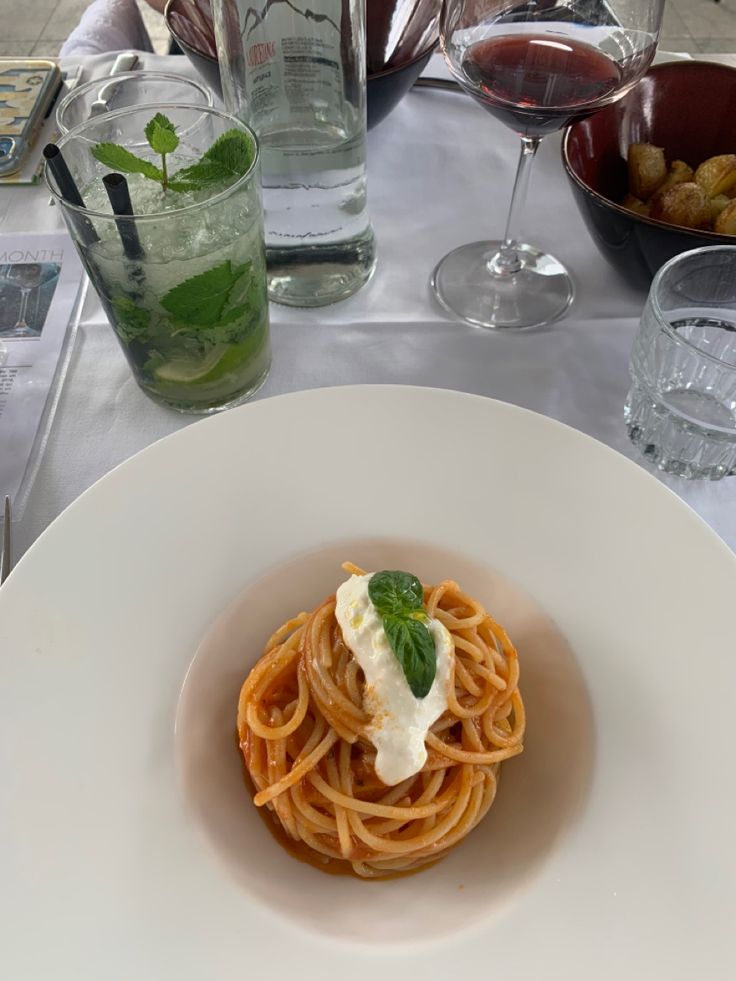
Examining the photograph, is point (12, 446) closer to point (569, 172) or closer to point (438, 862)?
point (438, 862)

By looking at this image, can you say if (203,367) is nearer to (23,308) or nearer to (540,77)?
(23,308)

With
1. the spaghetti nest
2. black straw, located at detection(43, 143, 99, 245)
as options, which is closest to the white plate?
the spaghetti nest

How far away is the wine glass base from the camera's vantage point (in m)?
1.12

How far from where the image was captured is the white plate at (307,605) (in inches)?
22.4

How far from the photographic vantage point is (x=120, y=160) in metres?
0.85

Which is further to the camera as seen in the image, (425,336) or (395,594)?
(425,336)

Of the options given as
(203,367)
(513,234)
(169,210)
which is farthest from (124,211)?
(513,234)

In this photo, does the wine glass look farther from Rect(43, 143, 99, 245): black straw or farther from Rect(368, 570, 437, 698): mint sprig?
Rect(368, 570, 437, 698): mint sprig

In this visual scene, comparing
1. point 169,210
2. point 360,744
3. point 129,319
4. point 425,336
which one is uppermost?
point 169,210

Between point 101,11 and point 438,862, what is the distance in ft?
5.69

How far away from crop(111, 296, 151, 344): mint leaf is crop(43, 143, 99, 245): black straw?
0.24 ft

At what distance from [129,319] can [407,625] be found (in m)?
0.49

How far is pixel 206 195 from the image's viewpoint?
0.88 m

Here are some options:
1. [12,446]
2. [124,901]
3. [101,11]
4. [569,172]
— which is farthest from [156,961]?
[101,11]
